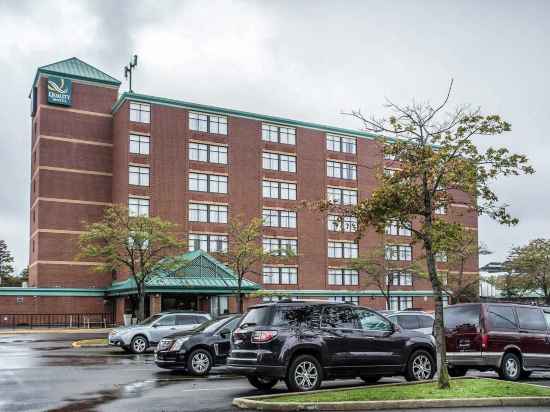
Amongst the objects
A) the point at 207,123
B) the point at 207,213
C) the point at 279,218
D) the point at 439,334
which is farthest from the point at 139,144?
the point at 439,334

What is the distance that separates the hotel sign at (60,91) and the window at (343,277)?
96.9 feet

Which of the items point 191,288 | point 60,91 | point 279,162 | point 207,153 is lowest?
point 191,288

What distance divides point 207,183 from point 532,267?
31750mm

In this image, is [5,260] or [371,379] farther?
[5,260]

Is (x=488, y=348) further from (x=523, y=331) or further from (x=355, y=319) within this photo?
(x=355, y=319)

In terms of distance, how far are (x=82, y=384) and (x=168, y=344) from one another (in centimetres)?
335

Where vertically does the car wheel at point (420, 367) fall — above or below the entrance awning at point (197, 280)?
below

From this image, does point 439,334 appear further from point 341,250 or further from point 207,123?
point 341,250

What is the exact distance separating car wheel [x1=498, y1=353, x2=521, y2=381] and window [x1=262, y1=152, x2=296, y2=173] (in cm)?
5055

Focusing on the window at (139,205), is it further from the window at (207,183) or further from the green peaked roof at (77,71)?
the green peaked roof at (77,71)

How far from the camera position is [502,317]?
58.5ft

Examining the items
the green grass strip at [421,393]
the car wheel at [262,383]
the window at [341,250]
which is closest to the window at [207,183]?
the window at [341,250]

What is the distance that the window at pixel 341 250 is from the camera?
232ft

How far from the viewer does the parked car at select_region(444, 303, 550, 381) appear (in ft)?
56.7
